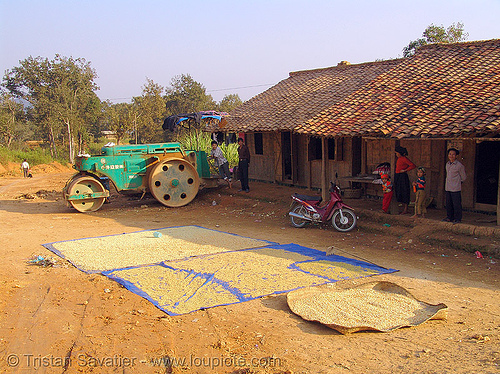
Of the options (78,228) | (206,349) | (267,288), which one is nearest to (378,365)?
(206,349)

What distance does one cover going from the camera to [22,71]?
1507 inches

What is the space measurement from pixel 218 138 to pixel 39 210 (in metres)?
7.98

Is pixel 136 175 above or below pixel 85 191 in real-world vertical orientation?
above

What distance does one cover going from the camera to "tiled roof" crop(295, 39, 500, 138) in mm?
8570

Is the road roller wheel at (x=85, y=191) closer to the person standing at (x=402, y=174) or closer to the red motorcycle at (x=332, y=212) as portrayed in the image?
the red motorcycle at (x=332, y=212)

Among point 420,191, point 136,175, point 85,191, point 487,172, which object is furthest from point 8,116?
point 487,172

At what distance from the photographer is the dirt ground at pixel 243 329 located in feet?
13.5

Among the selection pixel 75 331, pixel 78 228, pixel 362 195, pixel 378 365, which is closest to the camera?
pixel 378 365

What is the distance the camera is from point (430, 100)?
9961mm

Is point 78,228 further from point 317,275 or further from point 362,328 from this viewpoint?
point 362,328

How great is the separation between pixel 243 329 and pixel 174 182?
885 cm

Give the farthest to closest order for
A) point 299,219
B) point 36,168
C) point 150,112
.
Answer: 1. point 150,112
2. point 36,168
3. point 299,219

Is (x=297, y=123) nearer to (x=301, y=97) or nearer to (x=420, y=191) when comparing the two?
(x=301, y=97)

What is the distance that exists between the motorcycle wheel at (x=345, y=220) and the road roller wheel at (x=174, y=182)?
5.17 meters
